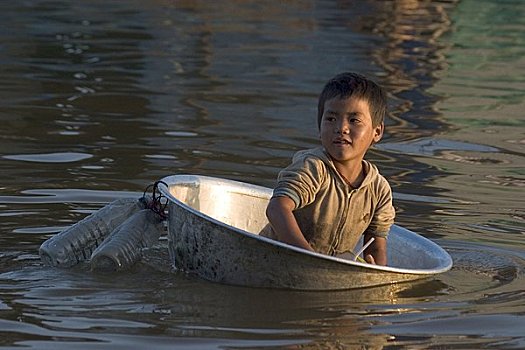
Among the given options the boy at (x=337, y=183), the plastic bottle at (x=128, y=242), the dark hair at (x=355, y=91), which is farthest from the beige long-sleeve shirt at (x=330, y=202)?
the plastic bottle at (x=128, y=242)

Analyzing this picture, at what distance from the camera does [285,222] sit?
636cm

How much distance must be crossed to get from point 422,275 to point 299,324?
82 cm

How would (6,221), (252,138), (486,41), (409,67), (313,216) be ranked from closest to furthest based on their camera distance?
(313,216)
(6,221)
(252,138)
(409,67)
(486,41)

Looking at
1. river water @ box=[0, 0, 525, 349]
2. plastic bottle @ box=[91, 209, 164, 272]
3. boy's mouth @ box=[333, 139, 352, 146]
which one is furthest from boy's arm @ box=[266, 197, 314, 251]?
plastic bottle @ box=[91, 209, 164, 272]

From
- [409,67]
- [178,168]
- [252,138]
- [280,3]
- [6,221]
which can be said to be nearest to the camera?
[6,221]

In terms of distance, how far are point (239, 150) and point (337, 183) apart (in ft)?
12.7

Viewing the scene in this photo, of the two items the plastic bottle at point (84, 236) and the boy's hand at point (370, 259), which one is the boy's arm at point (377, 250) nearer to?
the boy's hand at point (370, 259)

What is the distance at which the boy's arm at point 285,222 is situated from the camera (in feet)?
20.8

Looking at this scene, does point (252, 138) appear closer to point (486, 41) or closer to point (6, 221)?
point (6, 221)

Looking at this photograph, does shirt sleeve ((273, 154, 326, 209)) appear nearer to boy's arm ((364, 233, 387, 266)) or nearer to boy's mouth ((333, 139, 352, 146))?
boy's mouth ((333, 139, 352, 146))

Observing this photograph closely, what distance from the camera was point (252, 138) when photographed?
1106 cm

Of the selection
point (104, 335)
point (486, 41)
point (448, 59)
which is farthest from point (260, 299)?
point (486, 41)

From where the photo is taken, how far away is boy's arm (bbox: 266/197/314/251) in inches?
250

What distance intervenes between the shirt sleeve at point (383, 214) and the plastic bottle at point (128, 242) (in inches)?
44.2
